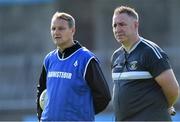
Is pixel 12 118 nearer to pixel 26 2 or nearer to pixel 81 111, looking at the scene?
pixel 26 2

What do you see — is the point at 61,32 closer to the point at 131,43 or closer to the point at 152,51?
the point at 131,43

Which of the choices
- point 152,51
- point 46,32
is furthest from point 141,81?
point 46,32

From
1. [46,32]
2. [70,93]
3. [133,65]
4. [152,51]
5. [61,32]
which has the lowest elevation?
[70,93]

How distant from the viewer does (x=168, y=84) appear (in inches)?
282

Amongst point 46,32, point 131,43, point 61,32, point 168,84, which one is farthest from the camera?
point 46,32

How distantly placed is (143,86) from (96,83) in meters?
0.45

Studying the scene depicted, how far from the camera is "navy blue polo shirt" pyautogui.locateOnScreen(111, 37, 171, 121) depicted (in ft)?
23.5

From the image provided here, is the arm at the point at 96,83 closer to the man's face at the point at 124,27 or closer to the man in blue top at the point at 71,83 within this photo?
the man in blue top at the point at 71,83

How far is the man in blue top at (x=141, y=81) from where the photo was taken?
715cm

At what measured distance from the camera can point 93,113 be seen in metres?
7.49

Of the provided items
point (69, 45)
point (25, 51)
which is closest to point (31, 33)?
point (25, 51)

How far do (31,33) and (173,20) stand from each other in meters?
3.57

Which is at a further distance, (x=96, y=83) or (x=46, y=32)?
(x=46, y=32)

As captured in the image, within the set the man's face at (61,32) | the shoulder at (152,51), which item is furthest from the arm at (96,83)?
the shoulder at (152,51)
